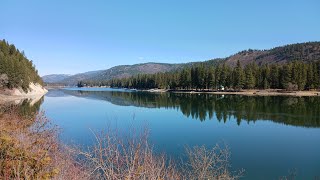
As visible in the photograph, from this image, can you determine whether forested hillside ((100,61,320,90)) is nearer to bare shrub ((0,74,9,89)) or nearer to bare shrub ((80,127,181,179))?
bare shrub ((0,74,9,89))

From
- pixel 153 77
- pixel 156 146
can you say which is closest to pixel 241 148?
pixel 156 146

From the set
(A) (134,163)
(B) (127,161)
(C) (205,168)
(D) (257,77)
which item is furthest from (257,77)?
(B) (127,161)

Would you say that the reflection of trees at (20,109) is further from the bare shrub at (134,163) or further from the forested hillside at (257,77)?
the forested hillside at (257,77)

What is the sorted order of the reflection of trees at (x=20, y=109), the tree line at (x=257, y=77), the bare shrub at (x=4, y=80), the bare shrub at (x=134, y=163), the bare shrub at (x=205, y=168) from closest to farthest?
the bare shrub at (x=134, y=163) → the bare shrub at (x=205, y=168) → the reflection of trees at (x=20, y=109) → the bare shrub at (x=4, y=80) → the tree line at (x=257, y=77)

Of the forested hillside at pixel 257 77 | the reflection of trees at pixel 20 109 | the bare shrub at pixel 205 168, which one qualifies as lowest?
the bare shrub at pixel 205 168

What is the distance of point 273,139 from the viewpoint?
36250mm

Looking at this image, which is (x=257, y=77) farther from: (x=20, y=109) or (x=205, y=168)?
(x=205, y=168)

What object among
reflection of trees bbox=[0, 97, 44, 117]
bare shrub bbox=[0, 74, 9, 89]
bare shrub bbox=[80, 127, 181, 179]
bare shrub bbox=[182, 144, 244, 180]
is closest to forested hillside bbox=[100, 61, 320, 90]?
bare shrub bbox=[0, 74, 9, 89]

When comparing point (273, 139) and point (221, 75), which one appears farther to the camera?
point (221, 75)

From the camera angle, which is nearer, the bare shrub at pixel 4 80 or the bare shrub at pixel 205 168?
the bare shrub at pixel 205 168

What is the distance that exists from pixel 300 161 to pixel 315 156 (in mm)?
2978

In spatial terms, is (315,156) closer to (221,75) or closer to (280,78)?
(280,78)

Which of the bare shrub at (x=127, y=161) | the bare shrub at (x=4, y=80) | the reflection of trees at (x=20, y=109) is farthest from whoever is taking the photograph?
the bare shrub at (x=4, y=80)

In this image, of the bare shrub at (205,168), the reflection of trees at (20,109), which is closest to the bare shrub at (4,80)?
the reflection of trees at (20,109)
